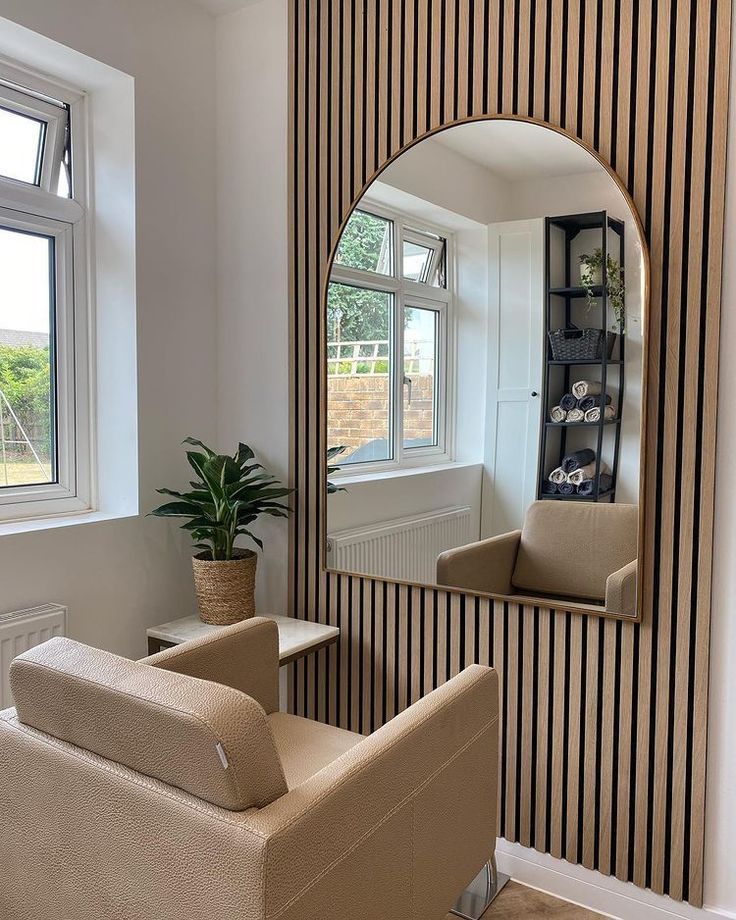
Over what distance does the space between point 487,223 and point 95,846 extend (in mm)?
1805

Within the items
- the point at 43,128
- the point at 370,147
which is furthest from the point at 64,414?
the point at 370,147

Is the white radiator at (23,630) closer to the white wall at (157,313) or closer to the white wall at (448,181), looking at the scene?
the white wall at (157,313)

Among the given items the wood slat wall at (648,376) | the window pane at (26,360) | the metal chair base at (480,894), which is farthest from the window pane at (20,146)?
the metal chair base at (480,894)

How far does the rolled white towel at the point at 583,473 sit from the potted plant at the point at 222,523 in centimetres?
94

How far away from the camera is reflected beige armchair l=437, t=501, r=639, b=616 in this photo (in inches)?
80.8

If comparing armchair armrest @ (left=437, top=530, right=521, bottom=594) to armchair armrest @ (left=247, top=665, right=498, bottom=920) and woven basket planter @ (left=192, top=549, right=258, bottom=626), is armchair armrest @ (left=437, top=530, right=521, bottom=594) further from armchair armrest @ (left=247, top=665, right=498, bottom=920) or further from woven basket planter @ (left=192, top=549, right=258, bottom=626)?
woven basket planter @ (left=192, top=549, right=258, bottom=626)

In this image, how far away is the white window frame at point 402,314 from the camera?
2.34m

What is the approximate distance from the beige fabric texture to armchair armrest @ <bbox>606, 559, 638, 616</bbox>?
110 cm

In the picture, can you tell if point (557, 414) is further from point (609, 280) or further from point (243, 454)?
point (243, 454)

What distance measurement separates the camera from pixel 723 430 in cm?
191

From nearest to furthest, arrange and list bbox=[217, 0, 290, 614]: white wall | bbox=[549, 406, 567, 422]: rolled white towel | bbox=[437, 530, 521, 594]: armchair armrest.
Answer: bbox=[549, 406, 567, 422]: rolled white towel, bbox=[437, 530, 521, 594]: armchair armrest, bbox=[217, 0, 290, 614]: white wall

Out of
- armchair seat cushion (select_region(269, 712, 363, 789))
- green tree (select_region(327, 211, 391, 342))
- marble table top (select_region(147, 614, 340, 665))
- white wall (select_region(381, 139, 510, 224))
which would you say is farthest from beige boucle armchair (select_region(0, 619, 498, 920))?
white wall (select_region(381, 139, 510, 224))

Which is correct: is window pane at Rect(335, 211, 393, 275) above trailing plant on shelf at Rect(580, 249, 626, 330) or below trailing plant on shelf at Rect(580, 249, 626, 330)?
above

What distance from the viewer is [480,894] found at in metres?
2.22
